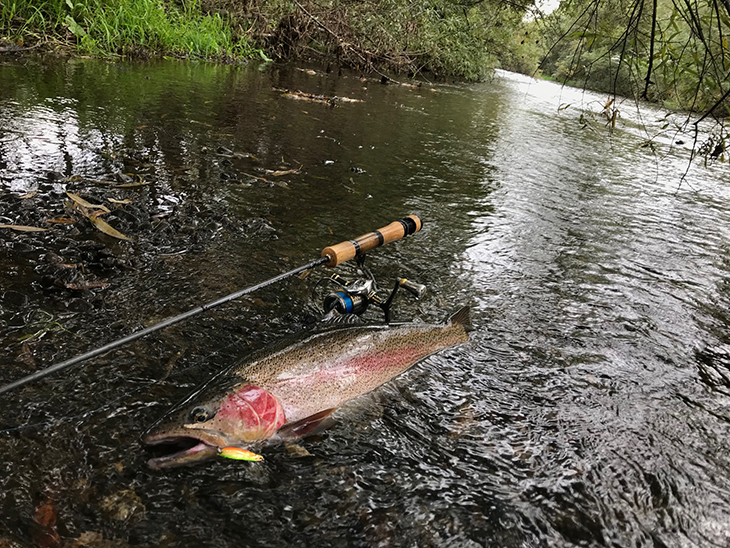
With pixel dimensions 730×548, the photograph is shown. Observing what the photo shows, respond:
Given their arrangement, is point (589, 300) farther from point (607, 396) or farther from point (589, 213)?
point (589, 213)

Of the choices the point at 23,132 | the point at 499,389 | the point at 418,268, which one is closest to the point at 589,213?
the point at 418,268

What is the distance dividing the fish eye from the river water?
0.75ft

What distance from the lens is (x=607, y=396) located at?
332 centimetres

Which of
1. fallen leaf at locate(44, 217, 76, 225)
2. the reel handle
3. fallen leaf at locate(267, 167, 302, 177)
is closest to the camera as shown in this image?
the reel handle

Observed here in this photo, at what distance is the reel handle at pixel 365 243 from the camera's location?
331 centimetres

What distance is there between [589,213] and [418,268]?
3.68 m

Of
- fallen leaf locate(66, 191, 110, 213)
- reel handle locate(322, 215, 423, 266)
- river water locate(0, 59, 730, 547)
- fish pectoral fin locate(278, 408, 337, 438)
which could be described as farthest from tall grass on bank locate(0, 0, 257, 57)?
fish pectoral fin locate(278, 408, 337, 438)

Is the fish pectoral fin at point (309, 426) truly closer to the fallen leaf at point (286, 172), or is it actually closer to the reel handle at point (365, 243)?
the reel handle at point (365, 243)

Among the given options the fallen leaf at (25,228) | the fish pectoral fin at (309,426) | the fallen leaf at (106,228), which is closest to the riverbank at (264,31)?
the fallen leaf at (106,228)

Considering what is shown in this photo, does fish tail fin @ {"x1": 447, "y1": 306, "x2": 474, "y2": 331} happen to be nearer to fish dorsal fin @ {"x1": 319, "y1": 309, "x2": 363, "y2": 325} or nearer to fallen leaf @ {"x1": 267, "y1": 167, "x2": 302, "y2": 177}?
fish dorsal fin @ {"x1": 319, "y1": 309, "x2": 363, "y2": 325}

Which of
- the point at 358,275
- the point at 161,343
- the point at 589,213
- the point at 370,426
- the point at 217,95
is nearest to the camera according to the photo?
the point at 370,426

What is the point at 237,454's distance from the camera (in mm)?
2348

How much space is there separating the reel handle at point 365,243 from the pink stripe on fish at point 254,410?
1.06 meters

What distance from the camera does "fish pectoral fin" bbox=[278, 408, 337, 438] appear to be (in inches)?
104
